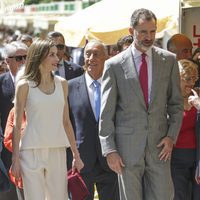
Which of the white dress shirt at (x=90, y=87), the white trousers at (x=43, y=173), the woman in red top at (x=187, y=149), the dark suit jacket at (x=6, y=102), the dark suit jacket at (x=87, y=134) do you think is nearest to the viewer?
the white trousers at (x=43, y=173)

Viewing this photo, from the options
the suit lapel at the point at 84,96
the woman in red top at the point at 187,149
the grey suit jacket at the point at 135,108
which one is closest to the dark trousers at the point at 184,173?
the woman in red top at the point at 187,149

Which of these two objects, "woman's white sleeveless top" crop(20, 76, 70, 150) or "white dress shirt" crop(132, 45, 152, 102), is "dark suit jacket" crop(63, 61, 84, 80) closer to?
"woman's white sleeveless top" crop(20, 76, 70, 150)

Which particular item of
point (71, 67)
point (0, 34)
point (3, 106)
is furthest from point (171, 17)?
point (0, 34)

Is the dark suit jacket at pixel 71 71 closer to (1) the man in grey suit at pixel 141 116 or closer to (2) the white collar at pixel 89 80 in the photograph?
(2) the white collar at pixel 89 80

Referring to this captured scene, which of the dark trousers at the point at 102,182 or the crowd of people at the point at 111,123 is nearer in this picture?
the crowd of people at the point at 111,123

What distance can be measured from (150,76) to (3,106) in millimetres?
2441

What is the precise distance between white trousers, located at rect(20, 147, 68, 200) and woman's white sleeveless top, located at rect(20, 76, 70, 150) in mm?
68

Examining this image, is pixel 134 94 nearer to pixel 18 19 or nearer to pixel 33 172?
pixel 33 172

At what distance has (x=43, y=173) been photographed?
677 centimetres

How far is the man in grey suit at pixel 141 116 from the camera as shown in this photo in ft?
20.4

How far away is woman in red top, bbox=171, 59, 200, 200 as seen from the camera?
23.9 feet

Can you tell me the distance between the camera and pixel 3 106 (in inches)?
323

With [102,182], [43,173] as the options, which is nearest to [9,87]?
[102,182]

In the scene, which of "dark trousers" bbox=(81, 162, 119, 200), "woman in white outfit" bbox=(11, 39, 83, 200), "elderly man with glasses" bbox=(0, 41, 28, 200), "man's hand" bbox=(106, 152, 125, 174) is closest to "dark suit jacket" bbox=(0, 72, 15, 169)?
"elderly man with glasses" bbox=(0, 41, 28, 200)
